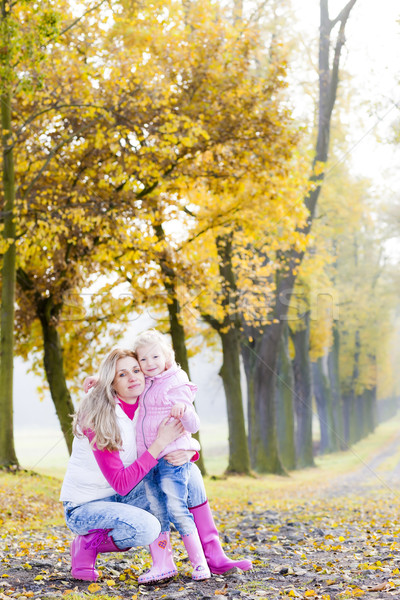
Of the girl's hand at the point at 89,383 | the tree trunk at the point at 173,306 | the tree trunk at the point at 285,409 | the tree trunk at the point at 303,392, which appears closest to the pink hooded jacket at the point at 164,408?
the girl's hand at the point at 89,383

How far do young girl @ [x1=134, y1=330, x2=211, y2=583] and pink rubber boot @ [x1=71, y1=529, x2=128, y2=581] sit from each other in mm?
361

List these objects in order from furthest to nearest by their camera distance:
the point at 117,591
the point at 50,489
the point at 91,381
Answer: the point at 50,489
the point at 91,381
the point at 117,591

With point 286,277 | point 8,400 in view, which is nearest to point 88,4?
point 8,400

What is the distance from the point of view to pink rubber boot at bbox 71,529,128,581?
4785mm

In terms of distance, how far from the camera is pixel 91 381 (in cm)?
495

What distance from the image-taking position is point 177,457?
15.5ft

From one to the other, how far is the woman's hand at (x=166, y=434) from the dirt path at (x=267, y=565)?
1.03m

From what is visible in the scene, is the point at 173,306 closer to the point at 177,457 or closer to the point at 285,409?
the point at 285,409

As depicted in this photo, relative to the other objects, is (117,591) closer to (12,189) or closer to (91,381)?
(91,381)

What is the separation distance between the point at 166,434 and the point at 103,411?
50cm

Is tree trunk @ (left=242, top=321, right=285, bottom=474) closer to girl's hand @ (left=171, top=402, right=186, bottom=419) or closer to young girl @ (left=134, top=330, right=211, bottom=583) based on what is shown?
young girl @ (left=134, top=330, right=211, bottom=583)

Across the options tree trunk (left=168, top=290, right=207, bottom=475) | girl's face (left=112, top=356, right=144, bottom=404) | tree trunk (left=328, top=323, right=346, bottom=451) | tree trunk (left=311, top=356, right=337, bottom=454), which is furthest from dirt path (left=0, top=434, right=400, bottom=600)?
tree trunk (left=328, top=323, right=346, bottom=451)

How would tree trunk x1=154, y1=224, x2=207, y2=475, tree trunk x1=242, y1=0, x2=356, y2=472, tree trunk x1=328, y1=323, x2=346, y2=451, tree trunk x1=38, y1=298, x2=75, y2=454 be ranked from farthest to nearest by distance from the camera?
tree trunk x1=328, y1=323, x2=346, y2=451, tree trunk x1=242, y1=0, x2=356, y2=472, tree trunk x1=154, y1=224, x2=207, y2=475, tree trunk x1=38, y1=298, x2=75, y2=454

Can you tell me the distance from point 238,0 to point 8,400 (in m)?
12.3
